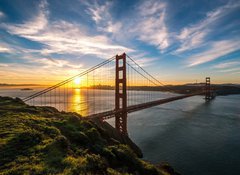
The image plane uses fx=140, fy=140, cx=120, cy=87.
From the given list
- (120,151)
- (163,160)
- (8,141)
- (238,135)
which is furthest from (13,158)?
(238,135)

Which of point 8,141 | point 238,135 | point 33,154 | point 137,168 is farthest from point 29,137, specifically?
point 238,135

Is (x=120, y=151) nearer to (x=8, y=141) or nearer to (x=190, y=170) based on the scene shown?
(x=8, y=141)

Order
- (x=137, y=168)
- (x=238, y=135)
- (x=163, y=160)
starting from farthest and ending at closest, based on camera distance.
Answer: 1. (x=238, y=135)
2. (x=163, y=160)
3. (x=137, y=168)

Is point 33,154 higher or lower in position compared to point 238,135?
higher

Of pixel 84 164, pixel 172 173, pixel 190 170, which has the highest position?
pixel 84 164

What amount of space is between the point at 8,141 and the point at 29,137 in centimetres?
109

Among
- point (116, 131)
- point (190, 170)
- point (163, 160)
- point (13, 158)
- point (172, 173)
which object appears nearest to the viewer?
point (13, 158)

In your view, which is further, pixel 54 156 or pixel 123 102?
pixel 123 102

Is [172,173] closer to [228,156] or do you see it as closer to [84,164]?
[84,164]

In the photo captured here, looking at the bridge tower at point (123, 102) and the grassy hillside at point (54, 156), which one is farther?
the bridge tower at point (123, 102)

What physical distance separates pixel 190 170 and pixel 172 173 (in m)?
4.97

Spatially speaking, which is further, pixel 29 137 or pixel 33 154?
pixel 29 137

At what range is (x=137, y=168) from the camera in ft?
34.2

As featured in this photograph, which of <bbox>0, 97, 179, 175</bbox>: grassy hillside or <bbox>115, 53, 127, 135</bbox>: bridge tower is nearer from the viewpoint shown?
<bbox>0, 97, 179, 175</bbox>: grassy hillside
